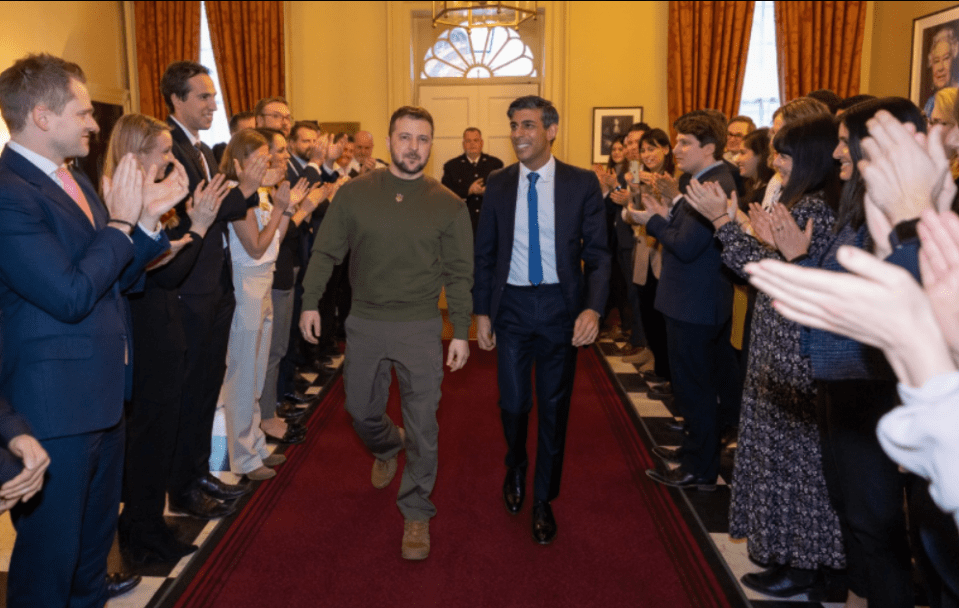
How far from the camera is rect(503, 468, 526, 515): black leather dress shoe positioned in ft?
10.7

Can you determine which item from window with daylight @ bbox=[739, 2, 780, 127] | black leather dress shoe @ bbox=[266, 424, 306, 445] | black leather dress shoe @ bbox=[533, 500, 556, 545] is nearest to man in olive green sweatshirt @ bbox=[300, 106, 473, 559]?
black leather dress shoe @ bbox=[533, 500, 556, 545]

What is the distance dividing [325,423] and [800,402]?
287 centimetres

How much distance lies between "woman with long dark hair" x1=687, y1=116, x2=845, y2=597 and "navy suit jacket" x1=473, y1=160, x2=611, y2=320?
494 mm

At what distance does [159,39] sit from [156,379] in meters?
7.66

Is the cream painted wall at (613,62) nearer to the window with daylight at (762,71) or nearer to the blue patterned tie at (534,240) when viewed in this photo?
the window with daylight at (762,71)

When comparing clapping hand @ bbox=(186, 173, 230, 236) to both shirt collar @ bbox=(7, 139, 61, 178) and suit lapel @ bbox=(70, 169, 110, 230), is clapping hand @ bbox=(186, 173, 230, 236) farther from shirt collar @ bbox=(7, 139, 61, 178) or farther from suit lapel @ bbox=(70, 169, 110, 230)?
shirt collar @ bbox=(7, 139, 61, 178)

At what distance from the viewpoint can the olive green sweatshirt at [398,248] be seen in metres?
2.91

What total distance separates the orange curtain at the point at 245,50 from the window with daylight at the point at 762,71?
572cm

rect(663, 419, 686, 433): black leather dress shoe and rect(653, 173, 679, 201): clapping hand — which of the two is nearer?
rect(653, 173, 679, 201): clapping hand

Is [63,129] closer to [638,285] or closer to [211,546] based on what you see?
[211,546]

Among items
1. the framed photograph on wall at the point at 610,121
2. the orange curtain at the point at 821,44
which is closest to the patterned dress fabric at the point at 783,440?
the framed photograph on wall at the point at 610,121

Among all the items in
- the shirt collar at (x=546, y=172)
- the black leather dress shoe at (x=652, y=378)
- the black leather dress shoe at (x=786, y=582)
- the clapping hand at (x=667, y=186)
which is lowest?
the black leather dress shoe at (x=786, y=582)

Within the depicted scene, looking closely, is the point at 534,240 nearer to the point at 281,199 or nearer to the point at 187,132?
the point at 281,199

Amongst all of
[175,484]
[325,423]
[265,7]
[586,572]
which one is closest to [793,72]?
[265,7]
